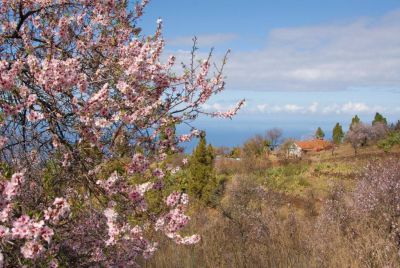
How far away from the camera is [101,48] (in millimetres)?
5207

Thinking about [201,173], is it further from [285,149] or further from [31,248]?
[31,248]

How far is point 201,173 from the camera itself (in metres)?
29.2

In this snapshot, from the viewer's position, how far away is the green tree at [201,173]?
29016mm

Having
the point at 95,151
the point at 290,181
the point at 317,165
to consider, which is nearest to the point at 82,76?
the point at 95,151

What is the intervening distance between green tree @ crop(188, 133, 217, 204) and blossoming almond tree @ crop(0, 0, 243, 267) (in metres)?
24.1

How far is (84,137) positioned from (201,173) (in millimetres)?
25432

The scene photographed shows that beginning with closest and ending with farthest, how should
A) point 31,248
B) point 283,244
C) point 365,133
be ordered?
point 31,248
point 283,244
point 365,133

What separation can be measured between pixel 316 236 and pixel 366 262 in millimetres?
1316

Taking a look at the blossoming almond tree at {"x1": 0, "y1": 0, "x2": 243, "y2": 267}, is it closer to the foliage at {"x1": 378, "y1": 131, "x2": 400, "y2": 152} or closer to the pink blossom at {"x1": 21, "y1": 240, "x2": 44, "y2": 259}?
the pink blossom at {"x1": 21, "y1": 240, "x2": 44, "y2": 259}

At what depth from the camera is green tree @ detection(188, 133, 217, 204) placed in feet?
95.2

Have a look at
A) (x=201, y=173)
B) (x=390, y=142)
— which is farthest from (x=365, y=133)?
(x=201, y=173)

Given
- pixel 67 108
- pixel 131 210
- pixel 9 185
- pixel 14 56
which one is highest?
pixel 14 56

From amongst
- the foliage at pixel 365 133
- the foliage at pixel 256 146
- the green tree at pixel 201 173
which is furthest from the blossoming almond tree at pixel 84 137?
the foliage at pixel 365 133

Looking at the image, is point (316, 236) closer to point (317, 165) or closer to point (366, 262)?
point (366, 262)
